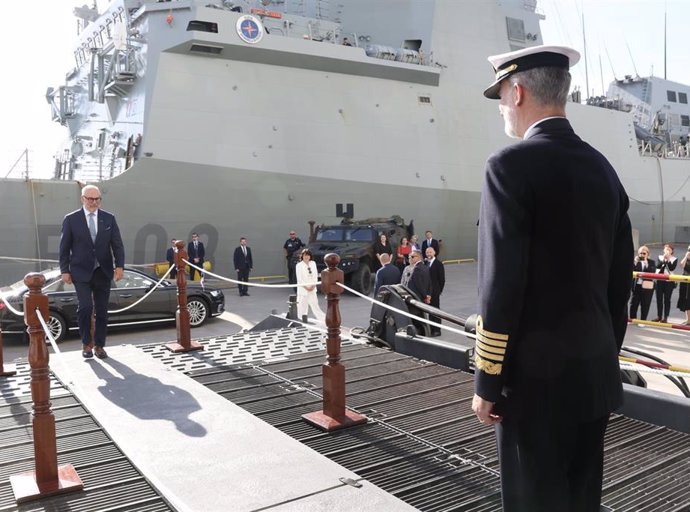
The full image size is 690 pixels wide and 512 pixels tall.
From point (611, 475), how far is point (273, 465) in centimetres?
183

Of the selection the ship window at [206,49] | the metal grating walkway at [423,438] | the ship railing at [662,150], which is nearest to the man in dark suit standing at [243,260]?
the ship window at [206,49]

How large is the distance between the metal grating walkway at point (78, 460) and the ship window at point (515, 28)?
61.6ft

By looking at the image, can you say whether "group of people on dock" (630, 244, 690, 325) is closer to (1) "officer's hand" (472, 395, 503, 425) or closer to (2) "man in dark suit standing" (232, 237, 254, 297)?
(2) "man in dark suit standing" (232, 237, 254, 297)

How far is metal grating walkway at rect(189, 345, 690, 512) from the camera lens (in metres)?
3.02

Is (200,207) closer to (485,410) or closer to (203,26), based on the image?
(203,26)

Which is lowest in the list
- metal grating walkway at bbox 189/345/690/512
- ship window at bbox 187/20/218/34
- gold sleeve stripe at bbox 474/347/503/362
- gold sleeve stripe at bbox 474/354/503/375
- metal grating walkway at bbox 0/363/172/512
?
metal grating walkway at bbox 189/345/690/512

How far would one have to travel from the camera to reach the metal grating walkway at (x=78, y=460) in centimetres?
290

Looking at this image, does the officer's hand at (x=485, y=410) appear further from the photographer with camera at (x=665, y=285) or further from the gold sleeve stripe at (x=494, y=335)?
the photographer with camera at (x=665, y=285)

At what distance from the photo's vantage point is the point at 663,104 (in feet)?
96.2

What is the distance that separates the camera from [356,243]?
14367 mm

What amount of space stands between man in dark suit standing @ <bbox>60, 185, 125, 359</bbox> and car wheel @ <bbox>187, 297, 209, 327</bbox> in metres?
4.80

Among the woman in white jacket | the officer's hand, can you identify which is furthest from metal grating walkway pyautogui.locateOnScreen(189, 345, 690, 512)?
the woman in white jacket

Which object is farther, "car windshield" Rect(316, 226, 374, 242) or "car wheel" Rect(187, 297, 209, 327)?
"car windshield" Rect(316, 226, 374, 242)

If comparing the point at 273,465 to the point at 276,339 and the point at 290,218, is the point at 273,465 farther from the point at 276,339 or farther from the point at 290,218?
the point at 290,218
